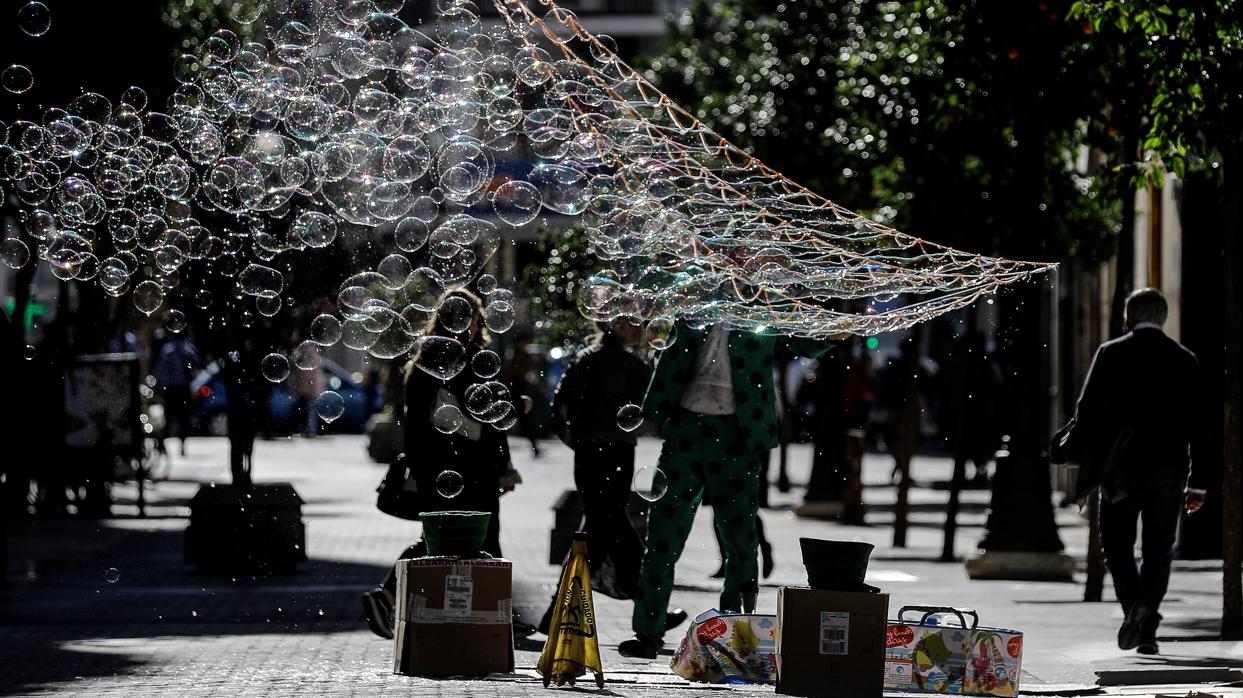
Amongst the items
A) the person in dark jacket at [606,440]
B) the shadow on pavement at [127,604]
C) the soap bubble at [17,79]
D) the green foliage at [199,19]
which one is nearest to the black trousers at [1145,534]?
the person in dark jacket at [606,440]

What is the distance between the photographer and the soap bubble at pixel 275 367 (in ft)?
35.3

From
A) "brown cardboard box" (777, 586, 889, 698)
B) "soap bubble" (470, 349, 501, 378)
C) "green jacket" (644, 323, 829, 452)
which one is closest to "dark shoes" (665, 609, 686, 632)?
"green jacket" (644, 323, 829, 452)

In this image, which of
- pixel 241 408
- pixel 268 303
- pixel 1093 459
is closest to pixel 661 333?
pixel 1093 459

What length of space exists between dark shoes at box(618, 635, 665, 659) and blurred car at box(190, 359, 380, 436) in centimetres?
2669

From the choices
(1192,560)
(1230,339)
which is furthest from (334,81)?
(1192,560)

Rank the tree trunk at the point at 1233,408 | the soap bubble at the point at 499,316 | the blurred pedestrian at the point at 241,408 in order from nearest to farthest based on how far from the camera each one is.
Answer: the soap bubble at the point at 499,316 < the tree trunk at the point at 1233,408 < the blurred pedestrian at the point at 241,408

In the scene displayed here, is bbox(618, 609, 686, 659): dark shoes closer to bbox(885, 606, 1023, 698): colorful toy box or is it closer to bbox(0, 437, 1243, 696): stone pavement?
bbox(0, 437, 1243, 696): stone pavement

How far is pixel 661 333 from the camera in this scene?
991 centimetres

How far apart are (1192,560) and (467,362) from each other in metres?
8.30

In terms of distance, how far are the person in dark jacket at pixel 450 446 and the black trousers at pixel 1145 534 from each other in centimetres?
307

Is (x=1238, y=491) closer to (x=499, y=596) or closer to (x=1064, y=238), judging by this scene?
(x=499, y=596)

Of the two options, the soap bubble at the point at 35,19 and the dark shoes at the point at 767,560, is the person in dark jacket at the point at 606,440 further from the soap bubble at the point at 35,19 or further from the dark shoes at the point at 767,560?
the soap bubble at the point at 35,19

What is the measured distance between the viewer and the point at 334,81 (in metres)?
10.6

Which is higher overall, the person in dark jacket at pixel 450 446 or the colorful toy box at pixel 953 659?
the person in dark jacket at pixel 450 446
